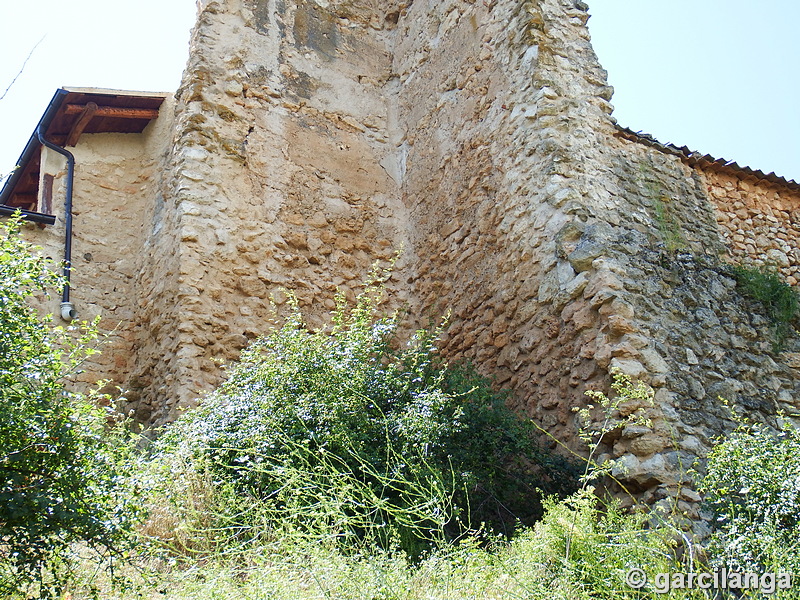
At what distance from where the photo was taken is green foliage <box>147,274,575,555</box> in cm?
439

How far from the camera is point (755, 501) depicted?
4062 millimetres

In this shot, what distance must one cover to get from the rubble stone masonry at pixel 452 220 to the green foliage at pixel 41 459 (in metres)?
2.99

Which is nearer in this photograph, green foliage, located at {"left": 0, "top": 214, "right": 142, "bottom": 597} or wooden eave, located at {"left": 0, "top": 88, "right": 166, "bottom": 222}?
green foliage, located at {"left": 0, "top": 214, "right": 142, "bottom": 597}

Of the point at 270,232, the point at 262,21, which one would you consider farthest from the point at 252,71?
the point at 270,232

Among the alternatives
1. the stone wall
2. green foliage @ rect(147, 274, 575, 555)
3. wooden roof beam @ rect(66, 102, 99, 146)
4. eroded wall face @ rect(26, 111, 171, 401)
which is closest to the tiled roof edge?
the stone wall

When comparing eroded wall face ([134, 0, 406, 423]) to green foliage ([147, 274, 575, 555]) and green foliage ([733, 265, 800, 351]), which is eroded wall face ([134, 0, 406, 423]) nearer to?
green foliage ([147, 274, 575, 555])

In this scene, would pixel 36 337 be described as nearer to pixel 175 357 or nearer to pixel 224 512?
pixel 224 512

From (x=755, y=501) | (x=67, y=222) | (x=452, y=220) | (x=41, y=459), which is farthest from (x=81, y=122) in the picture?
(x=755, y=501)

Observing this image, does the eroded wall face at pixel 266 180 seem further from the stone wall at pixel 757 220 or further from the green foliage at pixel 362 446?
the stone wall at pixel 757 220

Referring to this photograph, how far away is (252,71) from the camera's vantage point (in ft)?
27.6

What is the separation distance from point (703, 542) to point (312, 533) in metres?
2.22

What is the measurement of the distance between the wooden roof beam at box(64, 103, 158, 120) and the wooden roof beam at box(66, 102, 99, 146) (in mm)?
37

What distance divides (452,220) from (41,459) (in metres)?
4.95

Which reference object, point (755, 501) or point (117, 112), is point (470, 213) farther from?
point (117, 112)
